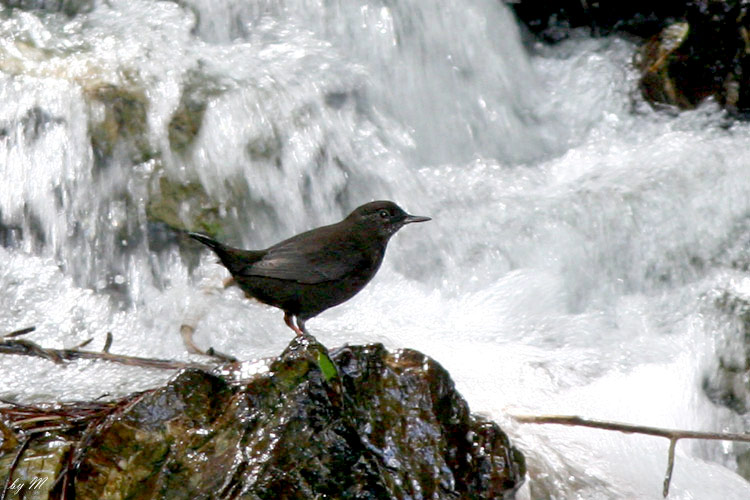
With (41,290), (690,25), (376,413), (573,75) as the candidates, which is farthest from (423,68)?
(376,413)

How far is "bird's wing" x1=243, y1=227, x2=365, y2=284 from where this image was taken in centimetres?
370

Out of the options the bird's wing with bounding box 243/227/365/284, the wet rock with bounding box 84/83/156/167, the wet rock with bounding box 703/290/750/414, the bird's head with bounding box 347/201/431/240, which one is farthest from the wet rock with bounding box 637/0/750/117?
the bird's wing with bounding box 243/227/365/284

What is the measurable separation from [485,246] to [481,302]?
1.57ft

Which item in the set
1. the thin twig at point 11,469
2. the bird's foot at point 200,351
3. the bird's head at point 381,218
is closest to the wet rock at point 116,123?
the bird's foot at point 200,351

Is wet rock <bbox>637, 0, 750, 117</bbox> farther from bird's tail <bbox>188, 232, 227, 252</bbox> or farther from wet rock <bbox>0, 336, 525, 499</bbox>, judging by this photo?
wet rock <bbox>0, 336, 525, 499</bbox>

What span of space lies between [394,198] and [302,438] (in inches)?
144

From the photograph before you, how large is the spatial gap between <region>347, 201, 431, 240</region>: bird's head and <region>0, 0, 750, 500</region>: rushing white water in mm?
767

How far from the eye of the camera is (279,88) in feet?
20.1

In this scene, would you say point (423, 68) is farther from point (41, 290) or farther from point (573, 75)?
point (41, 290)

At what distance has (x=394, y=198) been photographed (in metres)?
6.11

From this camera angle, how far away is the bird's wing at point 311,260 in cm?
370

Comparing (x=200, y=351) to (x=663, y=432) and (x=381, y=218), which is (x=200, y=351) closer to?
(x=381, y=218)

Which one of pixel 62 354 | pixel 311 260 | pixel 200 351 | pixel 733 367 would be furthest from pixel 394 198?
pixel 62 354

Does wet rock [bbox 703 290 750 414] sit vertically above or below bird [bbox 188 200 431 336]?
below
